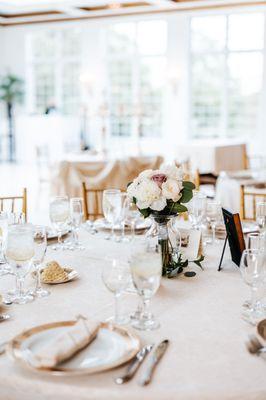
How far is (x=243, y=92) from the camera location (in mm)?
11062

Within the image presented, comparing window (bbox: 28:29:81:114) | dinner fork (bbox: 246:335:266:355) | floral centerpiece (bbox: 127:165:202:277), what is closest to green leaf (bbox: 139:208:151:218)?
floral centerpiece (bbox: 127:165:202:277)

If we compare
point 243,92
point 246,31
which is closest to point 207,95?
point 243,92

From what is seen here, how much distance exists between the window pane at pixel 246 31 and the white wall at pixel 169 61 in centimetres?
90

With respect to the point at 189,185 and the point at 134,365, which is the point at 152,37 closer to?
the point at 189,185

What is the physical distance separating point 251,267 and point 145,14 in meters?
10.2

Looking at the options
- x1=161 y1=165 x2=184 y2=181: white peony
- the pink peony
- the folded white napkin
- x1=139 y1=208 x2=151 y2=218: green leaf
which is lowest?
the folded white napkin

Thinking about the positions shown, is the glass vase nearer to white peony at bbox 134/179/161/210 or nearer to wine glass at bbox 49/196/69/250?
white peony at bbox 134/179/161/210

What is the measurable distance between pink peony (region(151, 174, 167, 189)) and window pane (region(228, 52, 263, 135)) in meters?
9.24

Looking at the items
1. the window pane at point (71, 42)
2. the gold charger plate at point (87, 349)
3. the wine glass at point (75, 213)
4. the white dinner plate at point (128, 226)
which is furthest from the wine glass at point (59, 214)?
the window pane at point (71, 42)

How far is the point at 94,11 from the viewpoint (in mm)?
11250

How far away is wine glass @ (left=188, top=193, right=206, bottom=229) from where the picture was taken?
8.41 ft

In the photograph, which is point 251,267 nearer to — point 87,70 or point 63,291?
point 63,291

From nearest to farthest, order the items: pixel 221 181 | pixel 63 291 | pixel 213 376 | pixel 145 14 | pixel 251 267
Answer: pixel 213 376 → pixel 251 267 → pixel 63 291 → pixel 221 181 → pixel 145 14

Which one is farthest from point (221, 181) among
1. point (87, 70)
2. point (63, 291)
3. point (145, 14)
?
point (87, 70)
